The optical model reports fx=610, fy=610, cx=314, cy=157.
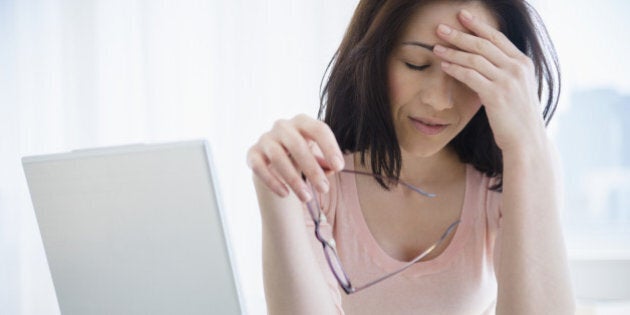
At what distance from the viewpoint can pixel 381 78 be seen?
1.04m

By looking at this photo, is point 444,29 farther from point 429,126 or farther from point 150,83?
A: point 150,83

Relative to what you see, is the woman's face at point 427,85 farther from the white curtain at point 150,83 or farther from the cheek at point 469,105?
the white curtain at point 150,83

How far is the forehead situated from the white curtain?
4.88 feet

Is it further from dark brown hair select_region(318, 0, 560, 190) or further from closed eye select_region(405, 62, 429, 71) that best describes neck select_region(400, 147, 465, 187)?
closed eye select_region(405, 62, 429, 71)

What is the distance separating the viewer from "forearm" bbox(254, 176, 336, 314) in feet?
2.75

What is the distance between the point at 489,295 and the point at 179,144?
2.72ft

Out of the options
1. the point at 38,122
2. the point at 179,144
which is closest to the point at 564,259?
the point at 179,144

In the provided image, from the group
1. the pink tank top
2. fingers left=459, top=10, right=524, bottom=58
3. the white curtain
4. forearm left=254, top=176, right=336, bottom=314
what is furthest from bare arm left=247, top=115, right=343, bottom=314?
the white curtain

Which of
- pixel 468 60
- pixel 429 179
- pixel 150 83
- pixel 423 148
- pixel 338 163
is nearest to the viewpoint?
pixel 338 163

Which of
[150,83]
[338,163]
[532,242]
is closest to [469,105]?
[532,242]

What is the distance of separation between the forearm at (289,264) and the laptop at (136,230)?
179 millimetres

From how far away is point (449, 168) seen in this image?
130cm

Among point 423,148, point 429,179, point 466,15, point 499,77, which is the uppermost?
point 466,15

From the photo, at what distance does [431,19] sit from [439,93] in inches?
4.8
